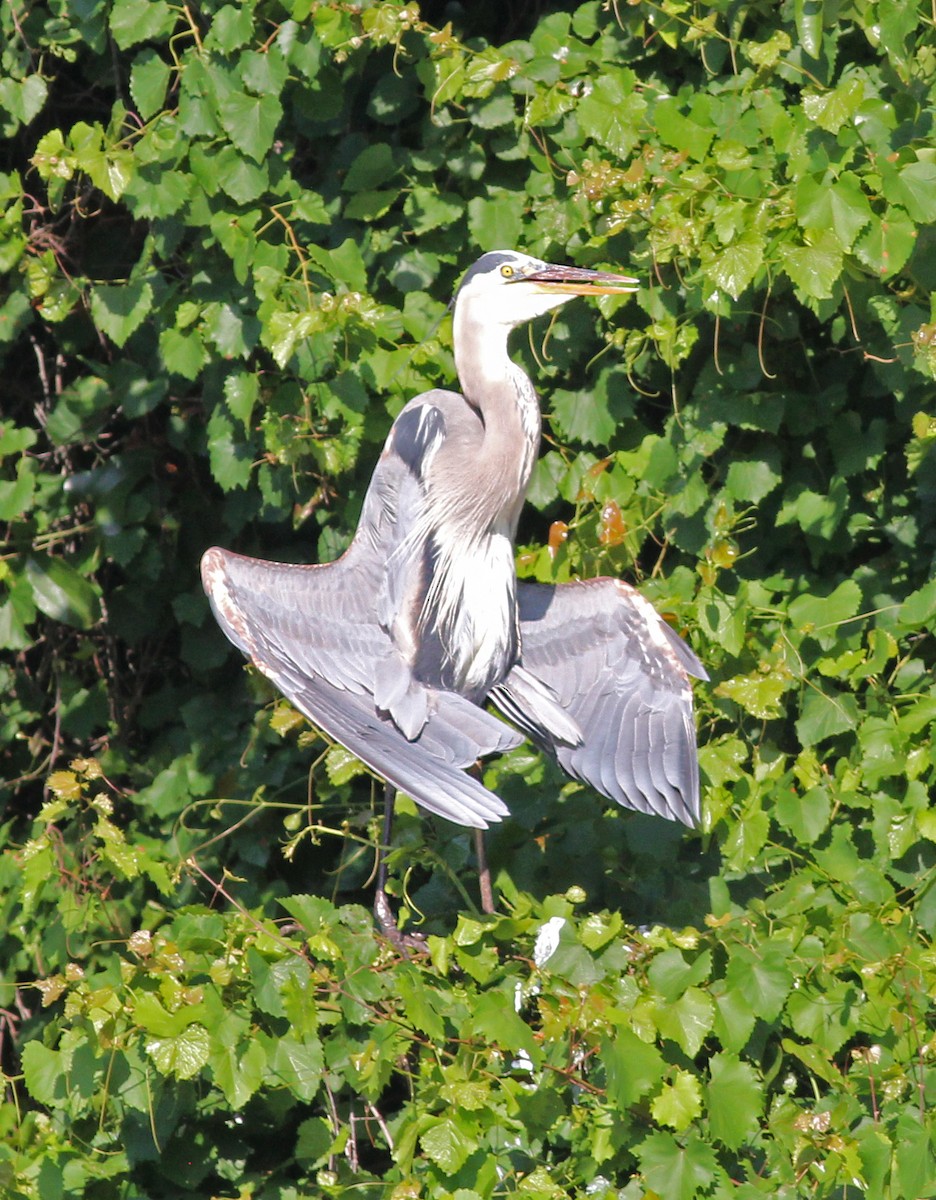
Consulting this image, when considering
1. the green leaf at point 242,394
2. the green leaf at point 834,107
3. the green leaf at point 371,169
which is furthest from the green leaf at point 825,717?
the green leaf at point 371,169

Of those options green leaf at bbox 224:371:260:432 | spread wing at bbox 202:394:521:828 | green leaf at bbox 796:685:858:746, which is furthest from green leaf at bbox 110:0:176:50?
green leaf at bbox 796:685:858:746

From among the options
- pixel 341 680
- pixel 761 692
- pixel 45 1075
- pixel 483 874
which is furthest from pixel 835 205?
pixel 45 1075

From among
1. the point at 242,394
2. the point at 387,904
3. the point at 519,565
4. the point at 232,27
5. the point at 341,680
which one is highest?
the point at 232,27

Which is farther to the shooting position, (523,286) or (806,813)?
(523,286)

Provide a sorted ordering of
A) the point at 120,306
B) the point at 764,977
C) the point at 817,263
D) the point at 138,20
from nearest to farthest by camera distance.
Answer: the point at 764,977, the point at 817,263, the point at 138,20, the point at 120,306

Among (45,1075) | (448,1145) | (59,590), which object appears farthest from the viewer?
(59,590)

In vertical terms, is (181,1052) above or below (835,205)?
below

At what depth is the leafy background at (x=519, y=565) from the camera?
236cm

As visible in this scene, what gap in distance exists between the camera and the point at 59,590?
3.57 meters

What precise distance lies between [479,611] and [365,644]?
0.22 m

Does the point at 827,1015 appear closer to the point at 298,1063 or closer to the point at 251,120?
the point at 298,1063

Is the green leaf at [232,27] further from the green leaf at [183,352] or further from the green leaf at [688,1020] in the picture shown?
the green leaf at [688,1020]

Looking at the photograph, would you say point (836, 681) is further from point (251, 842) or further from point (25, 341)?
point (25, 341)

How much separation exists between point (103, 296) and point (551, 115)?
0.97m
